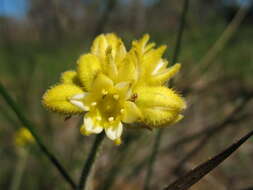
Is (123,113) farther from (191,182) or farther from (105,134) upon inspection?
(191,182)

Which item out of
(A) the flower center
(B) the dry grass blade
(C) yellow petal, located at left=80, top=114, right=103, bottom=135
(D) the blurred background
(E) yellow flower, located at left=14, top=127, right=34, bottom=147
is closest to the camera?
(B) the dry grass blade

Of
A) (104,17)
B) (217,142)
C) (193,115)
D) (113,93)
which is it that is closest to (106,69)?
(113,93)

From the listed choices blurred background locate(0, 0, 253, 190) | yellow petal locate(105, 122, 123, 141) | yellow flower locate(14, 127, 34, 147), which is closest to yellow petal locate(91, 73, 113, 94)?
yellow petal locate(105, 122, 123, 141)

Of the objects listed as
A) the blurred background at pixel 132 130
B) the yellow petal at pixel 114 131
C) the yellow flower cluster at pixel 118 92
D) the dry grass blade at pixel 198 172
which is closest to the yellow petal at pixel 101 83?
the yellow flower cluster at pixel 118 92

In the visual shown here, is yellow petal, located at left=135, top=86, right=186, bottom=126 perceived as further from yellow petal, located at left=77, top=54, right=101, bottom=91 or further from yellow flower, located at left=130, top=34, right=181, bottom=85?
yellow petal, located at left=77, top=54, right=101, bottom=91

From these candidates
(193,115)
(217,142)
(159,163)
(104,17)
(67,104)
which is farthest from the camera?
(193,115)
